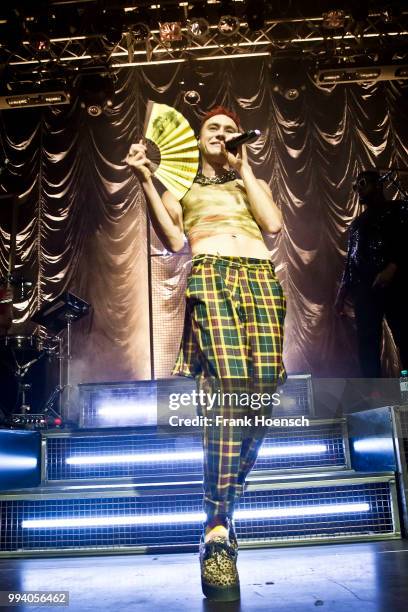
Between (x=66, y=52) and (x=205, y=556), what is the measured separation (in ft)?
25.1

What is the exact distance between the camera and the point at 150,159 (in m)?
2.07

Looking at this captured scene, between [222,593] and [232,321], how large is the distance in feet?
2.77

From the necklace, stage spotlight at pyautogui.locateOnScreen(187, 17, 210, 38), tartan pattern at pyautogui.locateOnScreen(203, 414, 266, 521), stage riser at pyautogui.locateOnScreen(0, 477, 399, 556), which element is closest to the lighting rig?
stage spotlight at pyautogui.locateOnScreen(187, 17, 210, 38)

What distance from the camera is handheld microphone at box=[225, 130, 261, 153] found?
6.25 feet

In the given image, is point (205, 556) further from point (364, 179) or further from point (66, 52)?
point (66, 52)

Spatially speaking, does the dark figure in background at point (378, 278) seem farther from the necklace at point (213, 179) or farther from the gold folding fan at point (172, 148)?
the gold folding fan at point (172, 148)

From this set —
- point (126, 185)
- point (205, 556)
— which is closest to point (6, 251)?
point (126, 185)

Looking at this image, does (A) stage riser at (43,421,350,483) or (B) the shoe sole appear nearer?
(B) the shoe sole

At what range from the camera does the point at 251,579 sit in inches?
73.0

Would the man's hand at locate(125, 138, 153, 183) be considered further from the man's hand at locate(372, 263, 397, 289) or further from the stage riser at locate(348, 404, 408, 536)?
the man's hand at locate(372, 263, 397, 289)

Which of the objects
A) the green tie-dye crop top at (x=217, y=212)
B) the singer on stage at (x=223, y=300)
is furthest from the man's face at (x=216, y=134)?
the green tie-dye crop top at (x=217, y=212)

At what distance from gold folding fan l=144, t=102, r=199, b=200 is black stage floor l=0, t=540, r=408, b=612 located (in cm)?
140

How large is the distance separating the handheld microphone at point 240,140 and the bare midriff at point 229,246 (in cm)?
32

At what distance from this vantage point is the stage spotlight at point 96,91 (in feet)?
24.6
